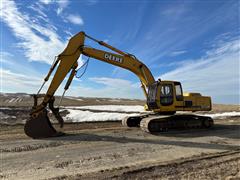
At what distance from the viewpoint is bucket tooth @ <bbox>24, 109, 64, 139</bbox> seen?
37.1ft

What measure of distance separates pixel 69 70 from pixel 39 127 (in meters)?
2.99

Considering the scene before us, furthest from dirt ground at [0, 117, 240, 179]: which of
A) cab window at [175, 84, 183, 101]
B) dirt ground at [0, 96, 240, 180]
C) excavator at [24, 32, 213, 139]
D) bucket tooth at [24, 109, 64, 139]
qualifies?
cab window at [175, 84, 183, 101]

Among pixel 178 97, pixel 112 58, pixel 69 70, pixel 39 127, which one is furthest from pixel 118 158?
pixel 178 97

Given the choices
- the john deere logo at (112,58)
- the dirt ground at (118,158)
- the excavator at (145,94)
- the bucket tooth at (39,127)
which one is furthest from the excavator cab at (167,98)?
the bucket tooth at (39,127)

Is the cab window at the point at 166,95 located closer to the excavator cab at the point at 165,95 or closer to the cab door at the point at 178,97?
the excavator cab at the point at 165,95

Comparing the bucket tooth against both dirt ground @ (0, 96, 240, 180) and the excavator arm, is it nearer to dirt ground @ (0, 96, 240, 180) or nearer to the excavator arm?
the excavator arm

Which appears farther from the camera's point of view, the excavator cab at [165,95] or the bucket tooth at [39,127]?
the excavator cab at [165,95]

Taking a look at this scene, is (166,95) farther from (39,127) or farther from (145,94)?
(39,127)

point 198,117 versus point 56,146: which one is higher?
point 198,117

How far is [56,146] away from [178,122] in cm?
732

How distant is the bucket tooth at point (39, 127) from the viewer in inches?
445

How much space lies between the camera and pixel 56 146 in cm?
950

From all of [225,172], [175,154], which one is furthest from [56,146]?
[225,172]

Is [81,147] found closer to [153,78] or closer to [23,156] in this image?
[23,156]
